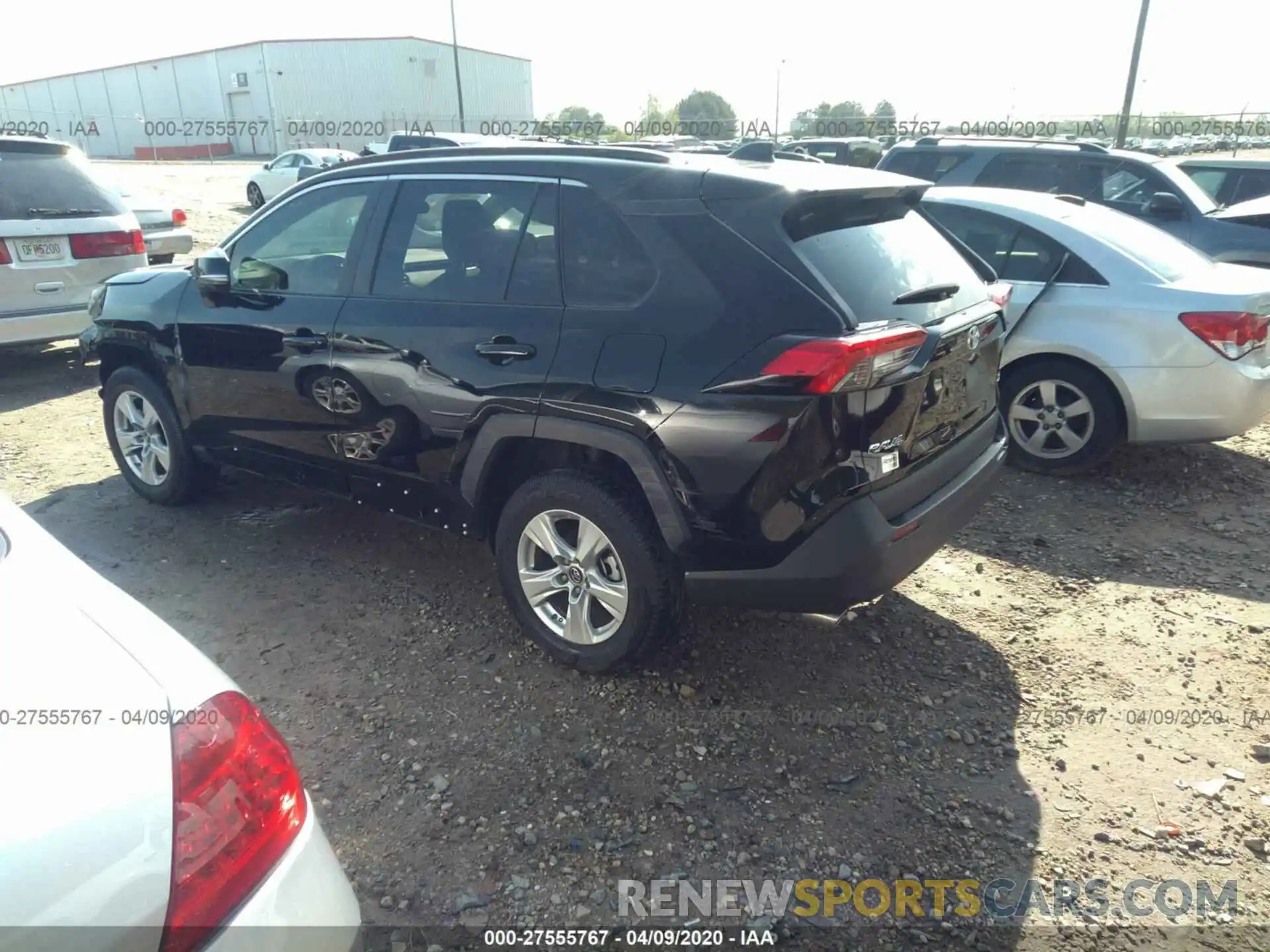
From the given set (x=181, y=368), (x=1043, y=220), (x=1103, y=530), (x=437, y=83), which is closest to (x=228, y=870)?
(x=181, y=368)

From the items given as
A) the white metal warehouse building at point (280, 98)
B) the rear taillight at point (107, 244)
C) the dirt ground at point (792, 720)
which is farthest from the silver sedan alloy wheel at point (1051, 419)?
the white metal warehouse building at point (280, 98)

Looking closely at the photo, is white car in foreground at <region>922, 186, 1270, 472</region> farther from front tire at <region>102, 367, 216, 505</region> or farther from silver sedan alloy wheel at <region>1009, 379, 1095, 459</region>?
front tire at <region>102, 367, 216, 505</region>

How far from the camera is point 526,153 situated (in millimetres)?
3461

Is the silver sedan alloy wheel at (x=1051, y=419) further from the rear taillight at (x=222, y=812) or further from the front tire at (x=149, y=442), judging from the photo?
the rear taillight at (x=222, y=812)

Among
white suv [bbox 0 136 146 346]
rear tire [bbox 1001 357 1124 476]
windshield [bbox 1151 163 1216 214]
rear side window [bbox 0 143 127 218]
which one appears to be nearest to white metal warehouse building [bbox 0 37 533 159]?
rear side window [bbox 0 143 127 218]

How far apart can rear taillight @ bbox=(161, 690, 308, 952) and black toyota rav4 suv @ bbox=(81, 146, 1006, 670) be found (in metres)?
1.61

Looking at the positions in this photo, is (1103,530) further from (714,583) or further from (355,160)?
(355,160)

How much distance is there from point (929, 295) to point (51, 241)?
22.4 feet

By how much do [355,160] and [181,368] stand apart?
1464 millimetres

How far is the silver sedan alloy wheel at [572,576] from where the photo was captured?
3.22 metres

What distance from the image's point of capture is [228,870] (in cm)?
143

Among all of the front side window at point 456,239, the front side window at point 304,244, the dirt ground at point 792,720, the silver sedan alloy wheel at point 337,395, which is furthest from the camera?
the front side window at point 304,244

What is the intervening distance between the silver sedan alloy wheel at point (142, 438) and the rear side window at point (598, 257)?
9.25 ft

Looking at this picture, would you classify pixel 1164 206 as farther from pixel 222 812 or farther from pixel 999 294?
pixel 222 812
